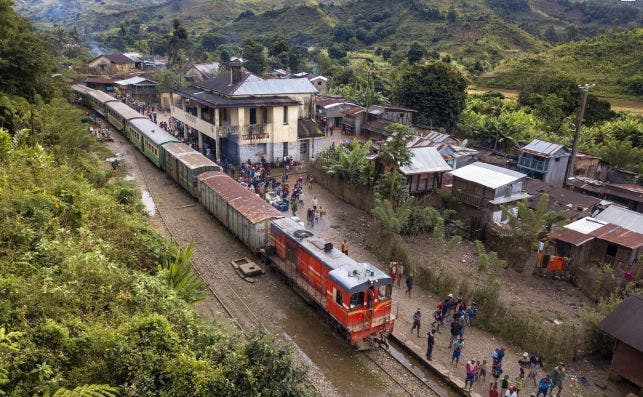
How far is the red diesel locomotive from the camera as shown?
16266 mm

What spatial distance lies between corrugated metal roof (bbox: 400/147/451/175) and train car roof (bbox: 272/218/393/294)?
450 inches

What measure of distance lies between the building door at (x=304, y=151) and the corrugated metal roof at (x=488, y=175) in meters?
15.0

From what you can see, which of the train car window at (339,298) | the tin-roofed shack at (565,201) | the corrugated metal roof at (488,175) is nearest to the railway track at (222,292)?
the train car window at (339,298)

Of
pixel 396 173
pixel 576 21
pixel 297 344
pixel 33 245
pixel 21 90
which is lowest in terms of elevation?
pixel 297 344

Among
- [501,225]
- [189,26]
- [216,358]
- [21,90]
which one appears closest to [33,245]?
A: [216,358]

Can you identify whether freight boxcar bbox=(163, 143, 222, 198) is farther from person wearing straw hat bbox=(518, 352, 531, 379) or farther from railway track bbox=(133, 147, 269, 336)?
person wearing straw hat bbox=(518, 352, 531, 379)

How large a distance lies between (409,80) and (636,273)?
3675 centimetres

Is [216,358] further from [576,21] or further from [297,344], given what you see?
[576,21]

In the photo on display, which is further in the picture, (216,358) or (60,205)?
(60,205)

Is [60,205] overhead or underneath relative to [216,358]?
overhead

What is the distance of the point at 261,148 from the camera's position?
37406 millimetres

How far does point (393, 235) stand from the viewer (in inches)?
952

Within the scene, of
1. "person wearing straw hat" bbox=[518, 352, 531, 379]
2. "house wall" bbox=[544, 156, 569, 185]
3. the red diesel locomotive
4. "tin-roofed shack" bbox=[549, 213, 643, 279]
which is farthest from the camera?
"house wall" bbox=[544, 156, 569, 185]

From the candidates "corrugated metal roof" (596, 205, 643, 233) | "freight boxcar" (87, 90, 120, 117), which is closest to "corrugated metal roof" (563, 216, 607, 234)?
"corrugated metal roof" (596, 205, 643, 233)
